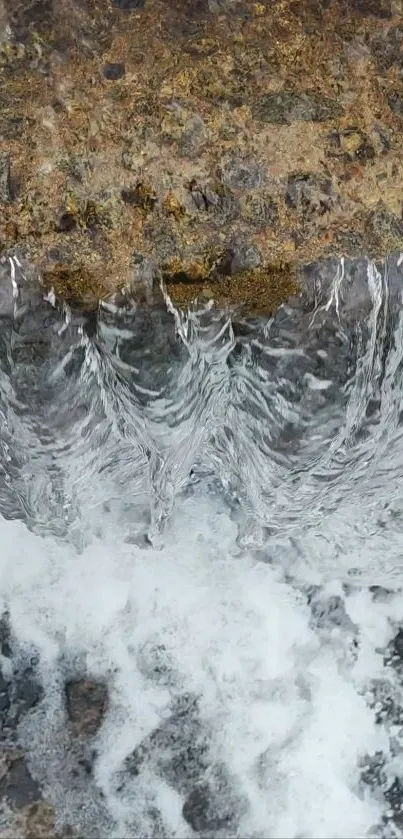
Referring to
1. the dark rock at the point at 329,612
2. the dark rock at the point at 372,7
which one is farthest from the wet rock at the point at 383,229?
the dark rock at the point at 329,612

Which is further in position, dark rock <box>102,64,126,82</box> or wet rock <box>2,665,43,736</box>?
wet rock <box>2,665,43,736</box>

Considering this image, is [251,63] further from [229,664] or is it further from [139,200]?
[229,664]

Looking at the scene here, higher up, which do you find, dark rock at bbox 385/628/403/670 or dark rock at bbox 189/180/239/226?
dark rock at bbox 189/180/239/226

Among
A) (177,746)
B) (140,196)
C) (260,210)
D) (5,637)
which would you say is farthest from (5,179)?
(177,746)

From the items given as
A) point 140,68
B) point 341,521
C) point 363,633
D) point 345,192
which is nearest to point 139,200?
point 140,68

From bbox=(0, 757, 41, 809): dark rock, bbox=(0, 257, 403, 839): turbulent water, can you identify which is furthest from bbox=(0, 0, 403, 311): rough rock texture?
bbox=(0, 757, 41, 809): dark rock

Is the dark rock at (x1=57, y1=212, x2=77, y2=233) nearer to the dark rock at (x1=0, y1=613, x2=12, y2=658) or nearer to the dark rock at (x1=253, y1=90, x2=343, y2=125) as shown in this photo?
the dark rock at (x1=253, y1=90, x2=343, y2=125)
